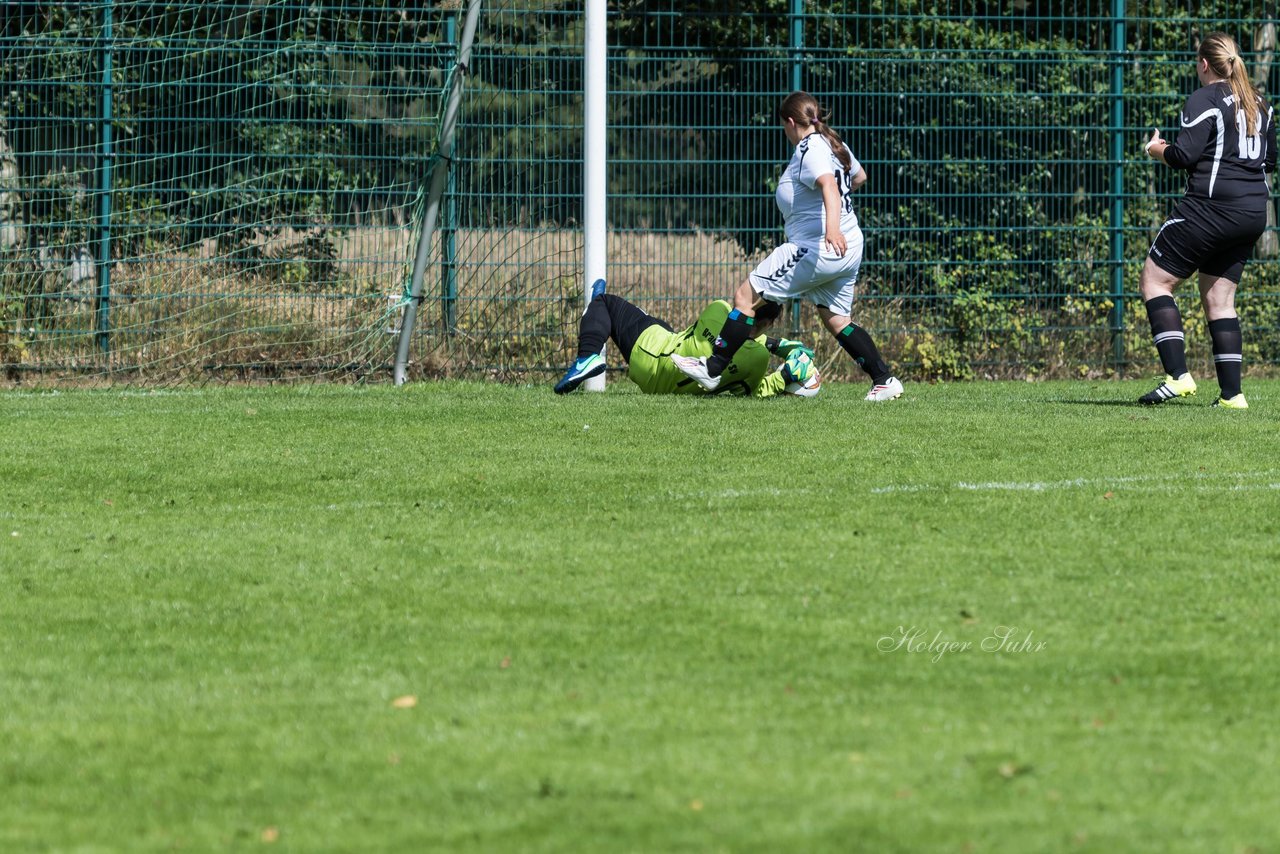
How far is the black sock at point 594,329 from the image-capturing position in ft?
36.2

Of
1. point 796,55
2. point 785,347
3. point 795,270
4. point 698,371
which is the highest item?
point 796,55

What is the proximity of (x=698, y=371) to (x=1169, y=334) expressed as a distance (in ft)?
8.73

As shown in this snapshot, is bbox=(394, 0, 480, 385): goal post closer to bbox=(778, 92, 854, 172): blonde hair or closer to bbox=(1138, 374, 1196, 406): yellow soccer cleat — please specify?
bbox=(778, 92, 854, 172): blonde hair

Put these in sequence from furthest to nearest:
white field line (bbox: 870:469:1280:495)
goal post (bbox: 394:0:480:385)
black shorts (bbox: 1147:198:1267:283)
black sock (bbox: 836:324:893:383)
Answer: goal post (bbox: 394:0:480:385) < black sock (bbox: 836:324:893:383) < black shorts (bbox: 1147:198:1267:283) < white field line (bbox: 870:469:1280:495)

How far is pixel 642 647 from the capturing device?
444cm

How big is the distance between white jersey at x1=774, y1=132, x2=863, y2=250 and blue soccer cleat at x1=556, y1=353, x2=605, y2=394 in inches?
54.3

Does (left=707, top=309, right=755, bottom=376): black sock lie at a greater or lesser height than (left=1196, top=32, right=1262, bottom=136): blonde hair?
lesser

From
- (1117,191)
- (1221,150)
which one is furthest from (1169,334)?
(1117,191)

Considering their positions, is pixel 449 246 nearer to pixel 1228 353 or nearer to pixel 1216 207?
pixel 1216 207

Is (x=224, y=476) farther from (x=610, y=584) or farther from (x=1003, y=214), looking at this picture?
(x=1003, y=214)

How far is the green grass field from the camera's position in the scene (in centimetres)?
329

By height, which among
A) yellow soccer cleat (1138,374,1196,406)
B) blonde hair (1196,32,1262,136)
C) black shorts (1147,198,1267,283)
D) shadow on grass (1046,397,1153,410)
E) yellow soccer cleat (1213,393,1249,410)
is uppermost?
blonde hair (1196,32,1262,136)

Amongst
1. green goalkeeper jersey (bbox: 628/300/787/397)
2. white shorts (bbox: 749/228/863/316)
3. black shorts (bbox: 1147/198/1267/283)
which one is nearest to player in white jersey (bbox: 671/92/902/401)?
white shorts (bbox: 749/228/863/316)

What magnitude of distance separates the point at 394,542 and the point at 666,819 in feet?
9.35
